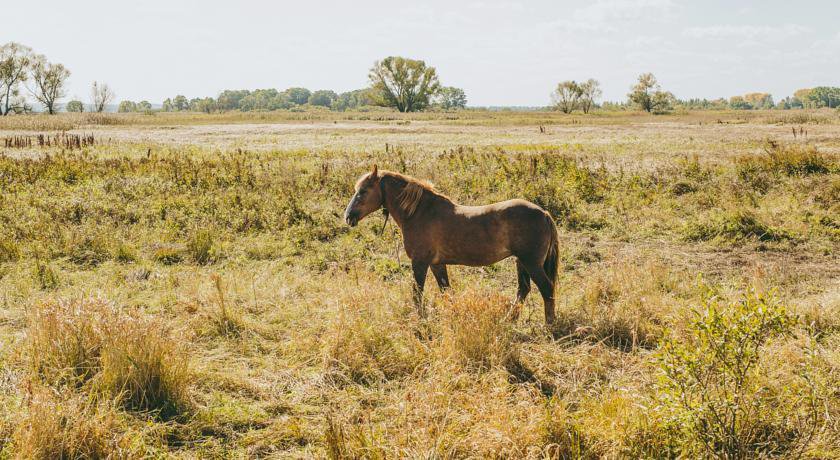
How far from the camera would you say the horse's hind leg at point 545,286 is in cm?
596

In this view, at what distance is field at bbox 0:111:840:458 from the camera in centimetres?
348

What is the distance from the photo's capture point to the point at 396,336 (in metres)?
5.48

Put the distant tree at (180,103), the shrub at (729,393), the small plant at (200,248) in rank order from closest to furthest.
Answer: the shrub at (729,393)
the small plant at (200,248)
the distant tree at (180,103)

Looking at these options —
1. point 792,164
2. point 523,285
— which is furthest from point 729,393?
point 792,164

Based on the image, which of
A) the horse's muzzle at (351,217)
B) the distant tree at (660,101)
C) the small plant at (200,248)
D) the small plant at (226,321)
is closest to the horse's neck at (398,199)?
the horse's muzzle at (351,217)

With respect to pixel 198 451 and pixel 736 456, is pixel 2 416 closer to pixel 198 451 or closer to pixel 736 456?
pixel 198 451

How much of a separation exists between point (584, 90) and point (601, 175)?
8920 centimetres

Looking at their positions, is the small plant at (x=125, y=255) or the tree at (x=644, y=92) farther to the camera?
the tree at (x=644, y=92)

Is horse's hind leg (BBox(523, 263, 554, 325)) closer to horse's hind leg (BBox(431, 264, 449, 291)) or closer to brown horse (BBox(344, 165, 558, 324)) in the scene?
brown horse (BBox(344, 165, 558, 324))

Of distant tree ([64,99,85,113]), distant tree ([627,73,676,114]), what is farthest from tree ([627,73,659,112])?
distant tree ([64,99,85,113])

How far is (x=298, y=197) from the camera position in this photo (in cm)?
Answer: 1379

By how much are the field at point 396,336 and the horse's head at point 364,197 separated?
988 mm

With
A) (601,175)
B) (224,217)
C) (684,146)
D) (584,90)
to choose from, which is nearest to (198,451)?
(224,217)

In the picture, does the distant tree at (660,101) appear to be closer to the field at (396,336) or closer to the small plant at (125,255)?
the field at (396,336)
